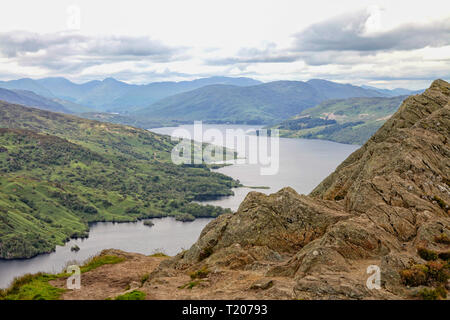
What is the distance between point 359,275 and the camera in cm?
2638

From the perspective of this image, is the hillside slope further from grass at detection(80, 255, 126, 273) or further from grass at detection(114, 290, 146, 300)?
grass at detection(80, 255, 126, 273)

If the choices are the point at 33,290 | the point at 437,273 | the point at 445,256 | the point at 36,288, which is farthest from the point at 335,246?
the point at 36,288

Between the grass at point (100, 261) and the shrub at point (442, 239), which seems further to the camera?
the grass at point (100, 261)

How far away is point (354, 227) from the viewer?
30.6 meters

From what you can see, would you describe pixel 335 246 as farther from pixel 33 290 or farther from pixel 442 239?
pixel 33 290

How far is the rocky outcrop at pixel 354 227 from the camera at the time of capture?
87.7ft

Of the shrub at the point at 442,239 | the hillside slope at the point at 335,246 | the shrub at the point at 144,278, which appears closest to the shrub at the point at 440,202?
the hillside slope at the point at 335,246

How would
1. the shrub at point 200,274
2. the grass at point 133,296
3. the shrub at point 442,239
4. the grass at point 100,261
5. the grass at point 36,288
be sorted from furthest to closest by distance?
the grass at point 100,261 → the shrub at point 200,274 → the grass at point 36,288 → the shrub at point 442,239 → the grass at point 133,296

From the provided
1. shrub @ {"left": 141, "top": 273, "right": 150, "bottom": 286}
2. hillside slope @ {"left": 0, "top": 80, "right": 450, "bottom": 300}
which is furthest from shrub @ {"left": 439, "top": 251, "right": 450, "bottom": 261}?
shrub @ {"left": 141, "top": 273, "right": 150, "bottom": 286}

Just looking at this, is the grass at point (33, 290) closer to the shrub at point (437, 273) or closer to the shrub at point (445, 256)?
the shrub at point (437, 273)

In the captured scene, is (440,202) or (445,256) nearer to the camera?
(445,256)

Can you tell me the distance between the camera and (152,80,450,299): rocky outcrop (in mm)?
26734
